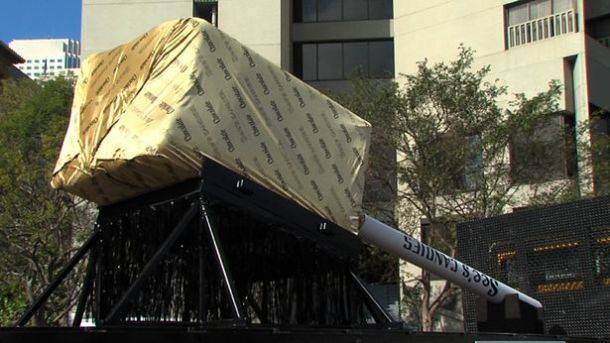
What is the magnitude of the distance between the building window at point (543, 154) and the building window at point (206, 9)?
56.9ft

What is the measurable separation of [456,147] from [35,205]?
11319 mm

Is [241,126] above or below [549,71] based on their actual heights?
below

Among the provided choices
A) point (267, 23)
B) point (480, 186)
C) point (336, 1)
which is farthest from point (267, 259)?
point (336, 1)

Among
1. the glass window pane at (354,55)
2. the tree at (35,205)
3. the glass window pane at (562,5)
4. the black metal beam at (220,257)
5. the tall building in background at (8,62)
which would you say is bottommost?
the black metal beam at (220,257)

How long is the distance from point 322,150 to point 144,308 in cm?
162

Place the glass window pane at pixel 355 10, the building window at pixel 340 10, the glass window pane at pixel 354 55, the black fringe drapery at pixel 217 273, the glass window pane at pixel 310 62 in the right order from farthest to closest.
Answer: the glass window pane at pixel 355 10
the glass window pane at pixel 310 62
the building window at pixel 340 10
the glass window pane at pixel 354 55
the black fringe drapery at pixel 217 273

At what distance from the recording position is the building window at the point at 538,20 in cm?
2792

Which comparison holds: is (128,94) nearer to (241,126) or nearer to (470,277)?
(241,126)

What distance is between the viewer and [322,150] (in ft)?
17.2

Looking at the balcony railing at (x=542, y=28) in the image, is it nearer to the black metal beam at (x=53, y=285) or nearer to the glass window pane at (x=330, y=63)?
the glass window pane at (x=330, y=63)

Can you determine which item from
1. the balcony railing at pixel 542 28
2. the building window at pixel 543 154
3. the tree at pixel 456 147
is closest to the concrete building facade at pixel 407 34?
the balcony railing at pixel 542 28

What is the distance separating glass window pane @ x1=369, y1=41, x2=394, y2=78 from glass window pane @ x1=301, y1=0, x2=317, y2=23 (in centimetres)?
325

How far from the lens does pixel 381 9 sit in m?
35.5

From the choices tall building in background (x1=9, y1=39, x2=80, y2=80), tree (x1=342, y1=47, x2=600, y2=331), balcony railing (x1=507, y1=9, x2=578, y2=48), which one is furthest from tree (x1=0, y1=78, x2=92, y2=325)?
tall building in background (x1=9, y1=39, x2=80, y2=80)
